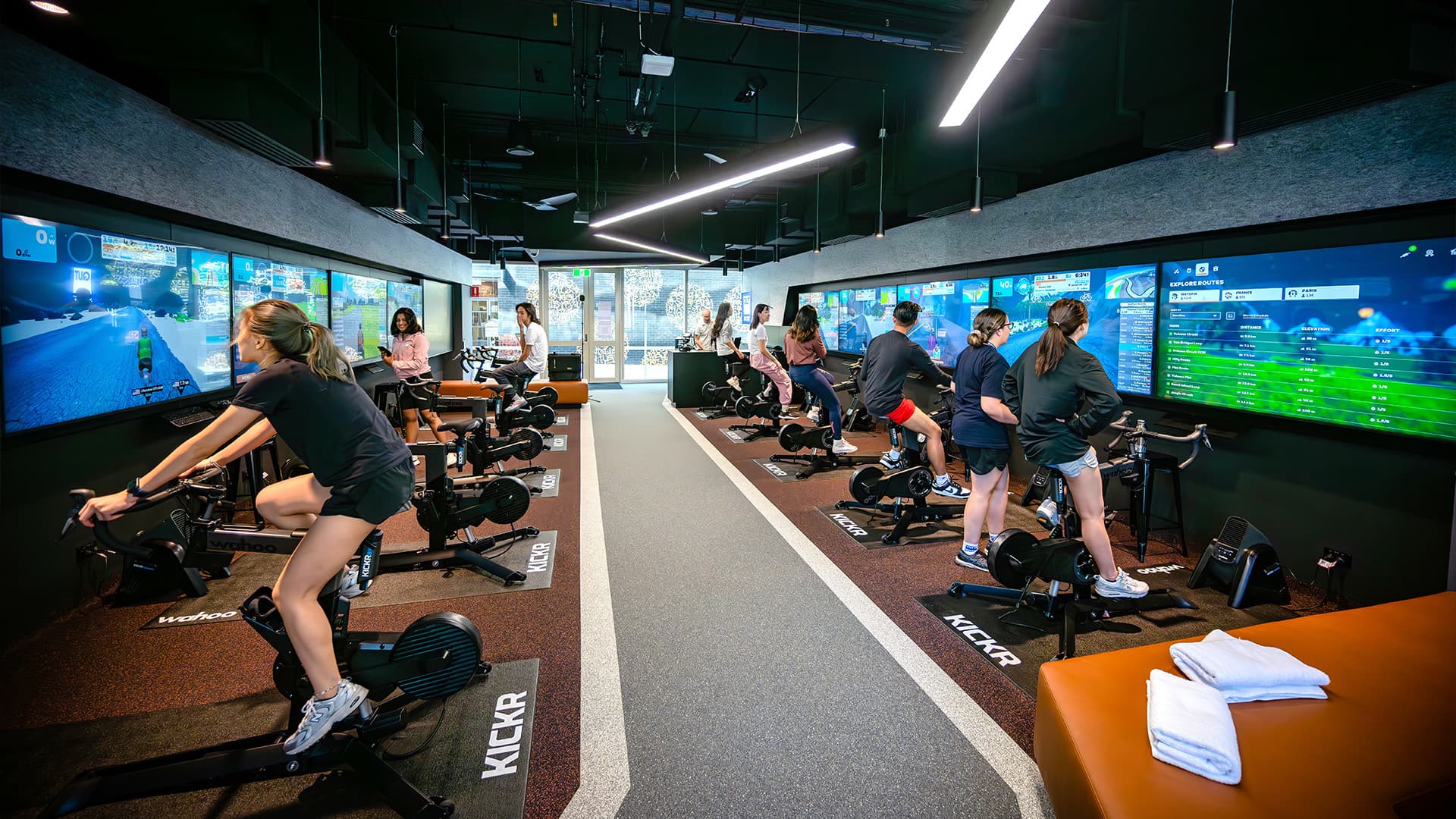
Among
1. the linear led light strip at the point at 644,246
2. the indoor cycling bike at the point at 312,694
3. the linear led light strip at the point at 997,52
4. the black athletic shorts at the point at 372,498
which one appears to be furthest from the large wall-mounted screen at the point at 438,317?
the linear led light strip at the point at 997,52

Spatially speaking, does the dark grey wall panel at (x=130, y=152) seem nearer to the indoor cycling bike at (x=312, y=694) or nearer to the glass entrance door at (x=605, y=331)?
the indoor cycling bike at (x=312, y=694)

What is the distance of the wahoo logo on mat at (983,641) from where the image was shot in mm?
2893

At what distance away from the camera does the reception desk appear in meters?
11.1

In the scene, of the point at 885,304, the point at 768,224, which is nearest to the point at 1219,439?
the point at 885,304

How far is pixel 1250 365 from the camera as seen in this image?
3.95 m

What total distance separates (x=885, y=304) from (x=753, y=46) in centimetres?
404

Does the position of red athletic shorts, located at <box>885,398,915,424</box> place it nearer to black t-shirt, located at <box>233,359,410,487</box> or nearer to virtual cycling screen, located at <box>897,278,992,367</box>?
virtual cycling screen, located at <box>897,278,992,367</box>

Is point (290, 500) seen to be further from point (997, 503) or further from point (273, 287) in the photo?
point (273, 287)

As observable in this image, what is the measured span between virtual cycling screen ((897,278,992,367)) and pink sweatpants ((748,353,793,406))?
1.65 meters

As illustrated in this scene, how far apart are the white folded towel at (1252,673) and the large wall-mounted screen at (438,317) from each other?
9988mm

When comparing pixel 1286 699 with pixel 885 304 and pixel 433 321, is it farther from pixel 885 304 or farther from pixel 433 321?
pixel 433 321

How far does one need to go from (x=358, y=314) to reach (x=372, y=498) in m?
6.17

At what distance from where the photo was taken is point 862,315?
9328mm

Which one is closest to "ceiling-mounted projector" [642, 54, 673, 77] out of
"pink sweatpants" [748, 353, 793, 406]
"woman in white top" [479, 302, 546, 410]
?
"woman in white top" [479, 302, 546, 410]
